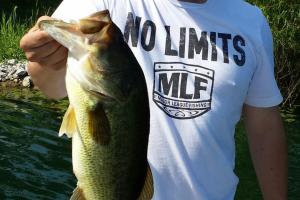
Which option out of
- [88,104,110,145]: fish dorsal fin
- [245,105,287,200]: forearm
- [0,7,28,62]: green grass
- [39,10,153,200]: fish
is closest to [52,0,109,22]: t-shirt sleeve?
[39,10,153,200]: fish

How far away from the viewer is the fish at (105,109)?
6.55ft

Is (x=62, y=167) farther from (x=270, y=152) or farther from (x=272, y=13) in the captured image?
(x=272, y=13)

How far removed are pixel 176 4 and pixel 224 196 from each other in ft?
2.81

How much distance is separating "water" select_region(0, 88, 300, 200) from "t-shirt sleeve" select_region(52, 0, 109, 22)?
582 centimetres

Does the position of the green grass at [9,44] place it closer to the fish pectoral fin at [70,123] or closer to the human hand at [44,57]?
the human hand at [44,57]

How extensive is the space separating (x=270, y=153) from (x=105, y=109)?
1.24 metres

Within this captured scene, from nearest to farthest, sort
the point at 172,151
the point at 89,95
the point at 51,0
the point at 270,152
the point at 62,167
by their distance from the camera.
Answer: the point at 89,95
the point at 172,151
the point at 270,152
the point at 62,167
the point at 51,0

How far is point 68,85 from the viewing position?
2.08 m

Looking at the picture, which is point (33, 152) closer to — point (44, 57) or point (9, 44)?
point (9, 44)

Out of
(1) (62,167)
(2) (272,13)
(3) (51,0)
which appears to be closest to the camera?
(1) (62,167)

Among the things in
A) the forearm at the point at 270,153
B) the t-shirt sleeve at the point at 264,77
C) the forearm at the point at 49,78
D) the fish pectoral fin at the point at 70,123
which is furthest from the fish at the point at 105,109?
the forearm at the point at 270,153

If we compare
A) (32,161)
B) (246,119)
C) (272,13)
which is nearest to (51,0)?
(272,13)

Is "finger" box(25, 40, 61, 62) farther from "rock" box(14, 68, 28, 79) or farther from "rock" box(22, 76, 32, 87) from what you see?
"rock" box(14, 68, 28, 79)

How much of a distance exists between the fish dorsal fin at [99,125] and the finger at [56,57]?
12.8 inches
